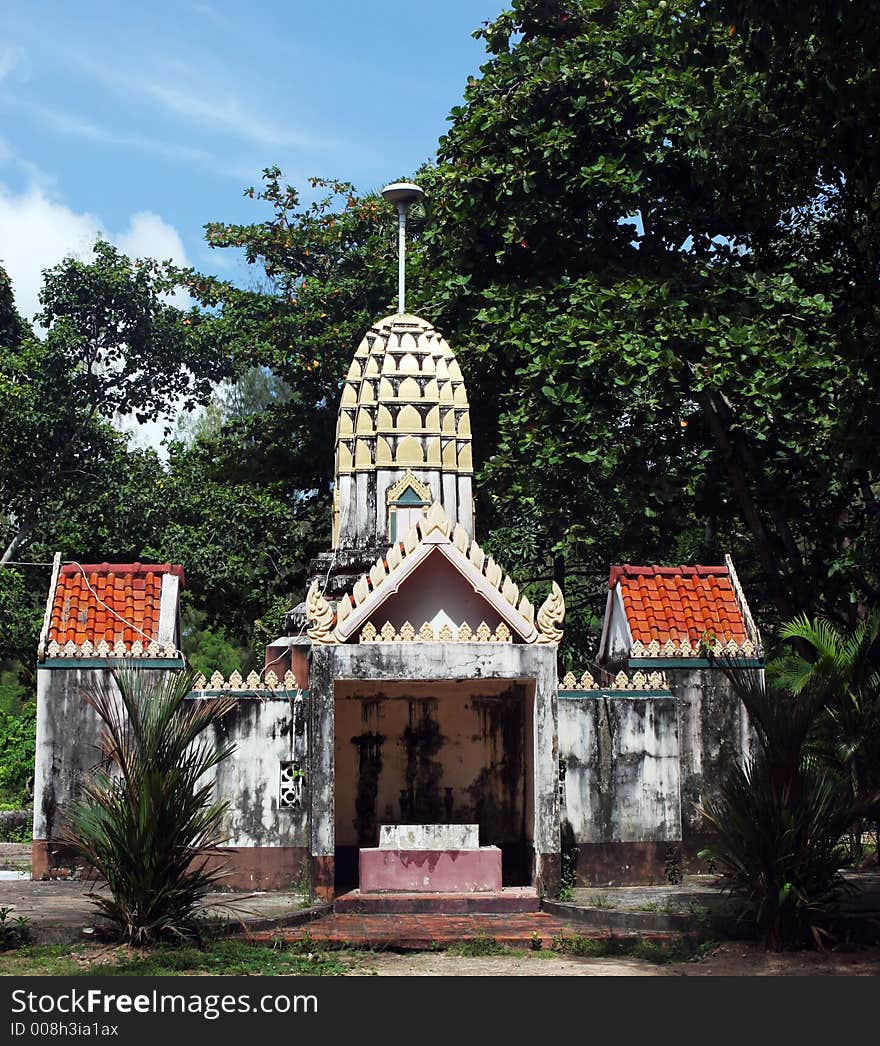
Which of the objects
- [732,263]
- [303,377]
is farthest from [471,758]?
[303,377]

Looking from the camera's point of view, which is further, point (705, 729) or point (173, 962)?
point (705, 729)

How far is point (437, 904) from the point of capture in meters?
14.3

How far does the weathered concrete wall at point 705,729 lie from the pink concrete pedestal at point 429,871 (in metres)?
3.20

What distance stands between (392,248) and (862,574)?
46.8ft

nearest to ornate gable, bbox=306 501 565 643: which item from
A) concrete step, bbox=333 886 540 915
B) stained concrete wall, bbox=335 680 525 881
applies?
stained concrete wall, bbox=335 680 525 881

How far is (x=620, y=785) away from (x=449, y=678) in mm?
2884

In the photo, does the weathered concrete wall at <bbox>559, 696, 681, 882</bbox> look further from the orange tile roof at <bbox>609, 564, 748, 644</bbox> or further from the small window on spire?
the small window on spire

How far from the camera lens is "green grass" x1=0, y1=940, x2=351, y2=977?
35.9 ft

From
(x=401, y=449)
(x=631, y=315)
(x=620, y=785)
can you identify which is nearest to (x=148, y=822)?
(x=620, y=785)

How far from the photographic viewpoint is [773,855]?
12062mm

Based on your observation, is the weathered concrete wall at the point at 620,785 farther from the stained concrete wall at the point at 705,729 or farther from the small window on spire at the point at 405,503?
the small window on spire at the point at 405,503

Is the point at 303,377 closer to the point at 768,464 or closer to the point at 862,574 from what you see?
the point at 768,464

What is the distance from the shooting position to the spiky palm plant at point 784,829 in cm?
1202

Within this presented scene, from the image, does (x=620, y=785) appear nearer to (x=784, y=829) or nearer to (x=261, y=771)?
(x=784, y=829)
